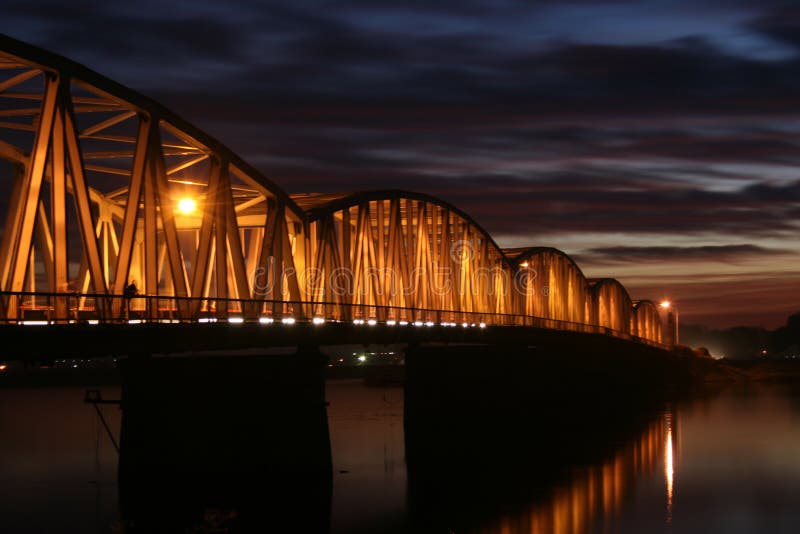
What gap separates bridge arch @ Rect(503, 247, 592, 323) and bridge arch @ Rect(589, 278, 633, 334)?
415 centimetres

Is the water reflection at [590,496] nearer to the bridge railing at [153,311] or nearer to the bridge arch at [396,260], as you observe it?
the bridge railing at [153,311]

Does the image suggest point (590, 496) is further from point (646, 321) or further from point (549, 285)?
point (646, 321)

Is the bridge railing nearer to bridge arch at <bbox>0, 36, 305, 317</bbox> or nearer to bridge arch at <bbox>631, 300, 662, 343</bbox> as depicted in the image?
bridge arch at <bbox>0, 36, 305, 317</bbox>

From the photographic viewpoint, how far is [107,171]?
46.6 m

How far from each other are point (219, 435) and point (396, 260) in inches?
1096

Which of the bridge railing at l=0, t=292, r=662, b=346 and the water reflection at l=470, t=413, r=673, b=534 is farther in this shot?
the water reflection at l=470, t=413, r=673, b=534

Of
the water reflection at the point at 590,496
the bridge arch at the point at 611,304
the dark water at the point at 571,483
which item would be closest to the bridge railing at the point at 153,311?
the dark water at the point at 571,483

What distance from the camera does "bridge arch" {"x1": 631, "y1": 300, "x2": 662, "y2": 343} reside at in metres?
159

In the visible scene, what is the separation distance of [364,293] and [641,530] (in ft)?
87.3

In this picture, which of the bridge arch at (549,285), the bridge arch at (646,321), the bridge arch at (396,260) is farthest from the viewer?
the bridge arch at (646,321)

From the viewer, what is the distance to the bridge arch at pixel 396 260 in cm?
5653

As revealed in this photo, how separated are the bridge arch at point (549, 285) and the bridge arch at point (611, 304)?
13.6 feet

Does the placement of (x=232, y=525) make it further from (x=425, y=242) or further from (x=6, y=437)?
(x=6, y=437)

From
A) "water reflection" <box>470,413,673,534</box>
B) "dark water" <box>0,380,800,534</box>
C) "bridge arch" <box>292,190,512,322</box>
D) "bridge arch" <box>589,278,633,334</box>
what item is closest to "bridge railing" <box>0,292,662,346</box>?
"bridge arch" <box>292,190,512,322</box>
